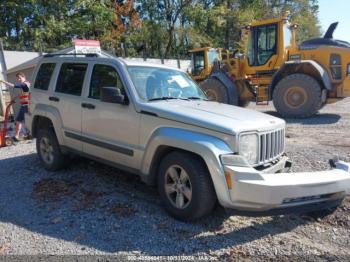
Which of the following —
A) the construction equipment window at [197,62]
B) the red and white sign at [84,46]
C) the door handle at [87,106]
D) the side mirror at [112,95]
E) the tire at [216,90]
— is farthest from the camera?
the construction equipment window at [197,62]

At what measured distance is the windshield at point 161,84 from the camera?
4820mm

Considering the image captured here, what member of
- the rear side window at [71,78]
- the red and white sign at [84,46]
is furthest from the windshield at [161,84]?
the red and white sign at [84,46]

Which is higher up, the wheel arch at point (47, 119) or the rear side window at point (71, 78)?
the rear side window at point (71, 78)

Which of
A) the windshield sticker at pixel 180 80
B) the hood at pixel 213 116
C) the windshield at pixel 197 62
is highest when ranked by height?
the windshield at pixel 197 62

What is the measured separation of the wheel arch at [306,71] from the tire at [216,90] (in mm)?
1699

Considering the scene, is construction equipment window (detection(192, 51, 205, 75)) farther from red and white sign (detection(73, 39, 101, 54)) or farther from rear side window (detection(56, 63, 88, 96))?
rear side window (detection(56, 63, 88, 96))

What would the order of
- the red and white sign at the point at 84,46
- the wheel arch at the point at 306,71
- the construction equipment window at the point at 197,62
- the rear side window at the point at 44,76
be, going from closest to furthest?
the rear side window at the point at 44,76 → the red and white sign at the point at 84,46 → the wheel arch at the point at 306,71 → the construction equipment window at the point at 197,62

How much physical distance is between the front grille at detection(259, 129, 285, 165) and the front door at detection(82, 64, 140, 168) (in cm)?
160

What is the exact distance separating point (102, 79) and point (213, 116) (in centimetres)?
200

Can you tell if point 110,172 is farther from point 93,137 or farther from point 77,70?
point 77,70

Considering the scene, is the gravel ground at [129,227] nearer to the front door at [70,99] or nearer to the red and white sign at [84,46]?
the front door at [70,99]

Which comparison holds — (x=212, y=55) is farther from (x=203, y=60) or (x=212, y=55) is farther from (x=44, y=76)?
(x=44, y=76)

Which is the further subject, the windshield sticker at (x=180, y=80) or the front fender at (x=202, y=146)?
the windshield sticker at (x=180, y=80)

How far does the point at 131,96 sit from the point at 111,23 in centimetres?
2582
